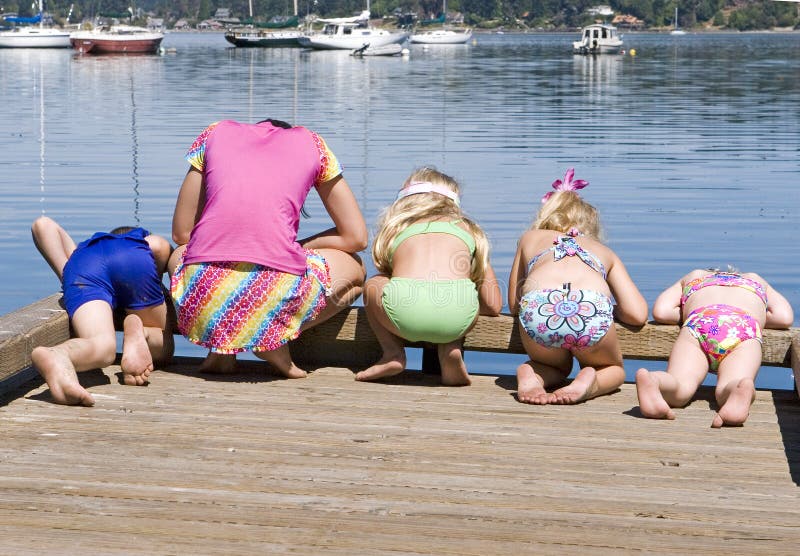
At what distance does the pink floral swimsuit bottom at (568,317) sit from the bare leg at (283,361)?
1.01 metres

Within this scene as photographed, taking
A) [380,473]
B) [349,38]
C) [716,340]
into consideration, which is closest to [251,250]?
[380,473]

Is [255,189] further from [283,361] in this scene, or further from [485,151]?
[485,151]

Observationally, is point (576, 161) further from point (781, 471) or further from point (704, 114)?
point (781, 471)

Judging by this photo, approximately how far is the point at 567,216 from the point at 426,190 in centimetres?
64

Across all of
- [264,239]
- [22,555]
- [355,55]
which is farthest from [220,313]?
[355,55]

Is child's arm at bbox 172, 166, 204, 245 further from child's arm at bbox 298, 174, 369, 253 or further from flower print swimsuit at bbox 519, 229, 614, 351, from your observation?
flower print swimsuit at bbox 519, 229, 614, 351

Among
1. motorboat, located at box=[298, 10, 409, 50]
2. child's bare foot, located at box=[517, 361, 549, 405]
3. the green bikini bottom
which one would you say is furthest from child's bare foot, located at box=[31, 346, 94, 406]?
motorboat, located at box=[298, 10, 409, 50]

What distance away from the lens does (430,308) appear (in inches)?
198

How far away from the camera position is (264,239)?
5.06 metres

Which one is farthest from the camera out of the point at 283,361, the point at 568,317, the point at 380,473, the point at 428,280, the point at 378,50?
the point at 378,50

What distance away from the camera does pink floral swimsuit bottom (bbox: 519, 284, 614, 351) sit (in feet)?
16.5

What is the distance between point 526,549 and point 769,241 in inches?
372

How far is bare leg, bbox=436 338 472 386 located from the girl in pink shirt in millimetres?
550

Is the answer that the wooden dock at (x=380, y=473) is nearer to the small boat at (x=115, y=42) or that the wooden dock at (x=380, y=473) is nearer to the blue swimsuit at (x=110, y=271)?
the blue swimsuit at (x=110, y=271)
